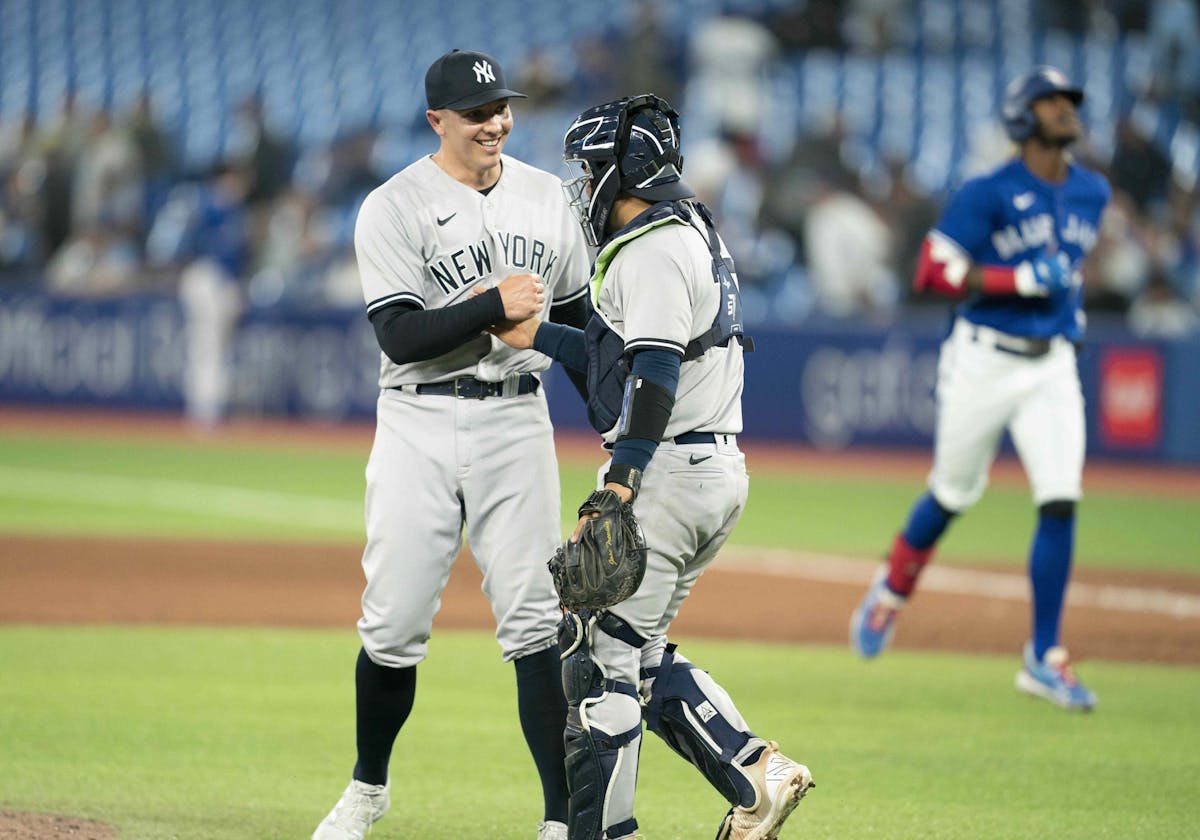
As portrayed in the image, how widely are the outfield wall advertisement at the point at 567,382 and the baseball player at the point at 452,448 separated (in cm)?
1189

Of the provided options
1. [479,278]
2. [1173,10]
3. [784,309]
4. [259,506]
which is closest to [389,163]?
[784,309]

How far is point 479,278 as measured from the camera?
16.5ft

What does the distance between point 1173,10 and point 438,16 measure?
1047 cm

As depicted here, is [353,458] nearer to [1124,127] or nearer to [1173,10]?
[1124,127]

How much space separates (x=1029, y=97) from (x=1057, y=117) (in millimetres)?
155

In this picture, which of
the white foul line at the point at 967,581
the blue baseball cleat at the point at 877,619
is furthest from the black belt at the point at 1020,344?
the white foul line at the point at 967,581

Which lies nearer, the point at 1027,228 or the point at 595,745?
the point at 595,745

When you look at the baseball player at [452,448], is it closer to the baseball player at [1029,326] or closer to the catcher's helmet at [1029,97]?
the baseball player at [1029,326]

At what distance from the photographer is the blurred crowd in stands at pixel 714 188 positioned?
17.7 m

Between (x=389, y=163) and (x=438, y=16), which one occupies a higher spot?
(x=438, y=16)

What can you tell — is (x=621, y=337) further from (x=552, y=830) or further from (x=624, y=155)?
(x=552, y=830)

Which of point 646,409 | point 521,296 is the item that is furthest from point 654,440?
point 521,296

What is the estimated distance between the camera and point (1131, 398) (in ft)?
54.6

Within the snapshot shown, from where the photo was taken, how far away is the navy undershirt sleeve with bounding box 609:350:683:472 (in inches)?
167
